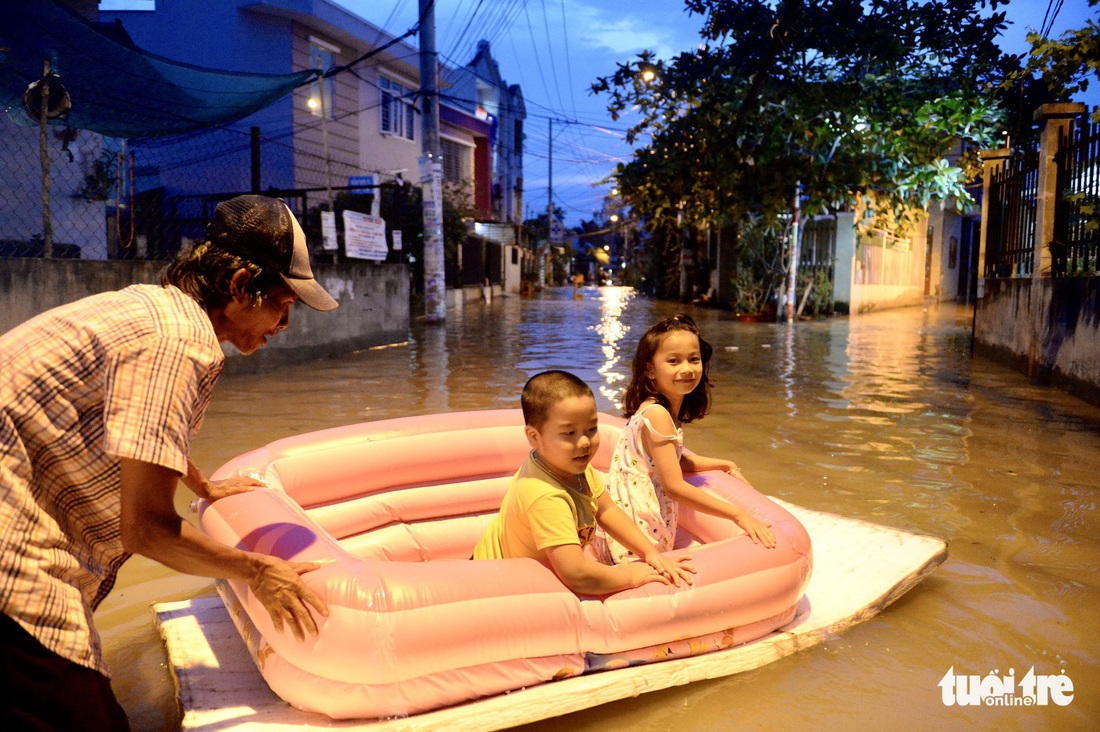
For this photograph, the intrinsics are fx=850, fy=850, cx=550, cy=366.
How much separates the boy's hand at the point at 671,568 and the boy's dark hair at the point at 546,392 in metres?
0.63

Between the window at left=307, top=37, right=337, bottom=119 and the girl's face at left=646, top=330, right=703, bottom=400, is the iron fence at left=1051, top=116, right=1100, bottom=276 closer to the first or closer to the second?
the girl's face at left=646, top=330, right=703, bottom=400

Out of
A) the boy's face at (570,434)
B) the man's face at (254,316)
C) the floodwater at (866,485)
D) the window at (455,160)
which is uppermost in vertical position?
the window at (455,160)

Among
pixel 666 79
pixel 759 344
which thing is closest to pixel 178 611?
pixel 666 79

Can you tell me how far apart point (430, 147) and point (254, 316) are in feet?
44.8

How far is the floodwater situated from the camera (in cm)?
276

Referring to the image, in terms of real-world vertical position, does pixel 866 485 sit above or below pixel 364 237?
below

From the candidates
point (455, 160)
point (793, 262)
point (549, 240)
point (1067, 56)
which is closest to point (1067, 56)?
point (1067, 56)

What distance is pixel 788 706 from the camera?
8.95 ft

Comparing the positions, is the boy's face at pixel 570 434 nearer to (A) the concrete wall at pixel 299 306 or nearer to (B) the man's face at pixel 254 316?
(B) the man's face at pixel 254 316

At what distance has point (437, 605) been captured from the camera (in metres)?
2.46

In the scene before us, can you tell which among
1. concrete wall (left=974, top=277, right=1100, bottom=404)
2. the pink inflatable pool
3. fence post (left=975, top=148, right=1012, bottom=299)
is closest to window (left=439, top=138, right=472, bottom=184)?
fence post (left=975, top=148, right=1012, bottom=299)

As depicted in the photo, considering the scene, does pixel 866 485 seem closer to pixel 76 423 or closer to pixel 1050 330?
pixel 76 423

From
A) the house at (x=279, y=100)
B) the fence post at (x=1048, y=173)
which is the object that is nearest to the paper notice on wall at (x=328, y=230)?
the house at (x=279, y=100)

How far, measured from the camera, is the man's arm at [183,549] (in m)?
1.81
